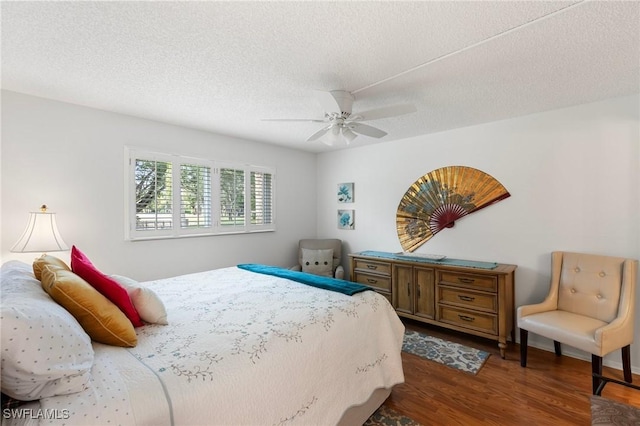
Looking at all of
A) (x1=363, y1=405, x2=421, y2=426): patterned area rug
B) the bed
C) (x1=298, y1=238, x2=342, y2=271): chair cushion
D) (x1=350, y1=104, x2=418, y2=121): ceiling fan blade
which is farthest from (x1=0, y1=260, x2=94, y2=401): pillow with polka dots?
(x1=298, y1=238, x2=342, y2=271): chair cushion

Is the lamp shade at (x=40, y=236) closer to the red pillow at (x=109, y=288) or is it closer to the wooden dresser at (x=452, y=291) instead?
the red pillow at (x=109, y=288)

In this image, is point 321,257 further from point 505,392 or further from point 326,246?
point 505,392

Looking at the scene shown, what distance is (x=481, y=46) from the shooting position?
1.81m

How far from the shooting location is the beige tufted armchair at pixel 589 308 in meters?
2.24

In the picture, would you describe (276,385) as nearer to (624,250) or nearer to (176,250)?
(176,250)

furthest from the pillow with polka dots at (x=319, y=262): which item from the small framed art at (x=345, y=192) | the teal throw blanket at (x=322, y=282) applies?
the teal throw blanket at (x=322, y=282)

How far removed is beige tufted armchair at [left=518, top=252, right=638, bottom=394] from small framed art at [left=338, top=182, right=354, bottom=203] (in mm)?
2763

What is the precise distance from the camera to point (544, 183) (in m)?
3.05

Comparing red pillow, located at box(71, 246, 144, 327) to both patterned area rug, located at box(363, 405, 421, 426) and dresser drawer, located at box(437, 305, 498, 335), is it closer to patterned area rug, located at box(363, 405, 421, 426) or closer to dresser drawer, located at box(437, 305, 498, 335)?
patterned area rug, located at box(363, 405, 421, 426)

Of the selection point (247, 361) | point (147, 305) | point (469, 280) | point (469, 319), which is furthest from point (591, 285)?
point (147, 305)

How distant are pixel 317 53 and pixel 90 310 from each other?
193 cm

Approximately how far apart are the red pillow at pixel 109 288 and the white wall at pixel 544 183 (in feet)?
11.4

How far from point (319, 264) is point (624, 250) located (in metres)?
3.42

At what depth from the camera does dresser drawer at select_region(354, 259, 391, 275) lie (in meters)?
3.81
